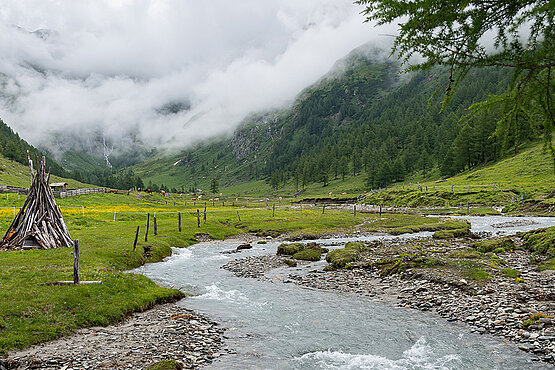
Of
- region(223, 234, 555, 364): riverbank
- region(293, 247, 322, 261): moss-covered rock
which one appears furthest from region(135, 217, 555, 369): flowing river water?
region(293, 247, 322, 261): moss-covered rock

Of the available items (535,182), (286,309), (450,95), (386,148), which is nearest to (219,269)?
(286,309)

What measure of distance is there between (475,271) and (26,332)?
23.9 meters

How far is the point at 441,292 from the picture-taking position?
62.3ft

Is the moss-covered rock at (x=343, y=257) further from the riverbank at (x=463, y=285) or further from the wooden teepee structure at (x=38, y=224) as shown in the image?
the wooden teepee structure at (x=38, y=224)

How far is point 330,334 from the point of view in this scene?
584 inches

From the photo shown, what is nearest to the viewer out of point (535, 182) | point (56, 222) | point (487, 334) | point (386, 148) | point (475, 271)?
point (487, 334)

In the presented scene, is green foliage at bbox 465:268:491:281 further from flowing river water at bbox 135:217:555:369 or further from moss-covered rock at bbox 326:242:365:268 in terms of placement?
moss-covered rock at bbox 326:242:365:268

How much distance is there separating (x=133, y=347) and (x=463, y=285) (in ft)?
57.9

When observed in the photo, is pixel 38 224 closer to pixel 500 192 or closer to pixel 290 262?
pixel 290 262

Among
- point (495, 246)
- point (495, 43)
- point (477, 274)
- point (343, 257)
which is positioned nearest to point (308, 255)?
point (343, 257)

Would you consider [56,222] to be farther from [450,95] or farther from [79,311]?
[450,95]

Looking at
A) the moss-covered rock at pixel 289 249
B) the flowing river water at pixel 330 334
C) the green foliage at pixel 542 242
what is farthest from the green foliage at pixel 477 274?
the moss-covered rock at pixel 289 249

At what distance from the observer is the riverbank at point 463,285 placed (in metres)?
13.7

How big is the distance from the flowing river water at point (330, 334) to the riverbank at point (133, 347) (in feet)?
3.11
